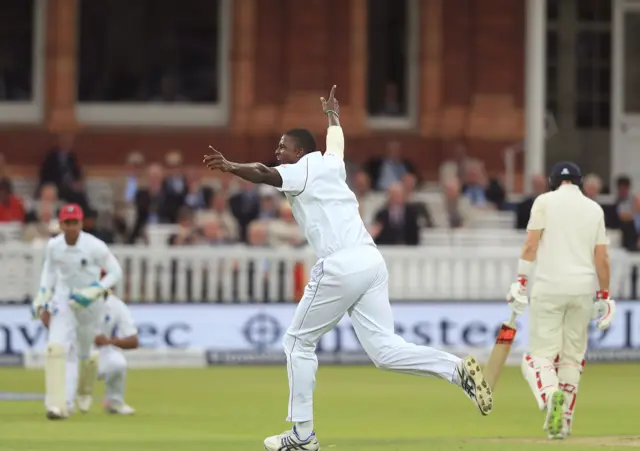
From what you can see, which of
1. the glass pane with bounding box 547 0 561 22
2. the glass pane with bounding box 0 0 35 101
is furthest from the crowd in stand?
the glass pane with bounding box 547 0 561 22

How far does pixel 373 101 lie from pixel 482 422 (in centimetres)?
1061

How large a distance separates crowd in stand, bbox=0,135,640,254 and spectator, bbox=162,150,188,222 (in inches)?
0.5

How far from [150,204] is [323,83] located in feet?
10.4

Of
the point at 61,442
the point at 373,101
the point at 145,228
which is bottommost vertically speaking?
the point at 61,442

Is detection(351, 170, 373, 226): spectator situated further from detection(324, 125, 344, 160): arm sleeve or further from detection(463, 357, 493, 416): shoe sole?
detection(463, 357, 493, 416): shoe sole

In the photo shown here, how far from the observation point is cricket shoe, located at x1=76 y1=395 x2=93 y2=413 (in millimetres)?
15141

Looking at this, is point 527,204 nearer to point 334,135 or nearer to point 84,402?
point 84,402

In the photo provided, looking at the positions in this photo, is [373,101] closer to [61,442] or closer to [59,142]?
[59,142]

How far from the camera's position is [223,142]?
23875 mm

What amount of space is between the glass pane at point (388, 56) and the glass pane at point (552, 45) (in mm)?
2101

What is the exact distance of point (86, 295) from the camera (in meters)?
14.6

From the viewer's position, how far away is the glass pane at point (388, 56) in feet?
80.6

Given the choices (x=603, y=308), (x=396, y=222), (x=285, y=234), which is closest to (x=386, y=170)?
(x=396, y=222)

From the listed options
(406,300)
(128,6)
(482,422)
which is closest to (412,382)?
(406,300)
